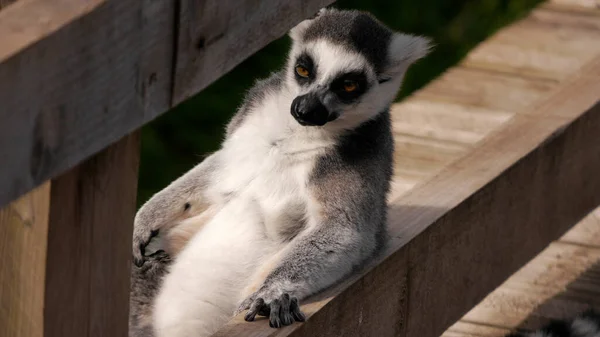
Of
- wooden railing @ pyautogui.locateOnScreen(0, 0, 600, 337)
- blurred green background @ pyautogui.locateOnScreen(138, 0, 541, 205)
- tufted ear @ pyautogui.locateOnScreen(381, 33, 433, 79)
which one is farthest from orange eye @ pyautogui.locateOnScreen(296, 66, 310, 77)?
blurred green background @ pyautogui.locateOnScreen(138, 0, 541, 205)

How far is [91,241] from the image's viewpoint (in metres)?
1.83

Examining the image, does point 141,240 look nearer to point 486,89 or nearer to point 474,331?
point 474,331

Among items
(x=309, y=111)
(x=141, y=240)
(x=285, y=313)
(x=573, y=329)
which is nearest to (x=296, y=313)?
(x=285, y=313)

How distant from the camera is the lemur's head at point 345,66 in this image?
3.04 metres

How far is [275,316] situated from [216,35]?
86 centimetres

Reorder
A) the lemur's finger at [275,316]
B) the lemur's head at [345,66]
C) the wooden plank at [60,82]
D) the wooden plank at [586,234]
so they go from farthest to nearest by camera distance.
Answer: the wooden plank at [586,234] < the lemur's head at [345,66] < the lemur's finger at [275,316] < the wooden plank at [60,82]

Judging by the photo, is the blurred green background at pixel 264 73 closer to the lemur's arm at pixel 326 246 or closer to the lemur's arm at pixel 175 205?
the lemur's arm at pixel 175 205

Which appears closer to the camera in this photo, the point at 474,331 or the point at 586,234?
the point at 474,331

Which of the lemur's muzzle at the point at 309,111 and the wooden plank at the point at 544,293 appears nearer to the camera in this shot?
the lemur's muzzle at the point at 309,111

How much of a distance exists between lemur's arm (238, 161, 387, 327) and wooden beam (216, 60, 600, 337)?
49 millimetres

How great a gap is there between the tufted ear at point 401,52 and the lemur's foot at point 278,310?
0.98m

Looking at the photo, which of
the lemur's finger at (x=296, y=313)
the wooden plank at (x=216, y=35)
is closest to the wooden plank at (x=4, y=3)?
the wooden plank at (x=216, y=35)

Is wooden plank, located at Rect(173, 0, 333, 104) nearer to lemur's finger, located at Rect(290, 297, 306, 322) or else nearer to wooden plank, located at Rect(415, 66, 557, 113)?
lemur's finger, located at Rect(290, 297, 306, 322)

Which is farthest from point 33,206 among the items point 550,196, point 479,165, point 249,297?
point 550,196
